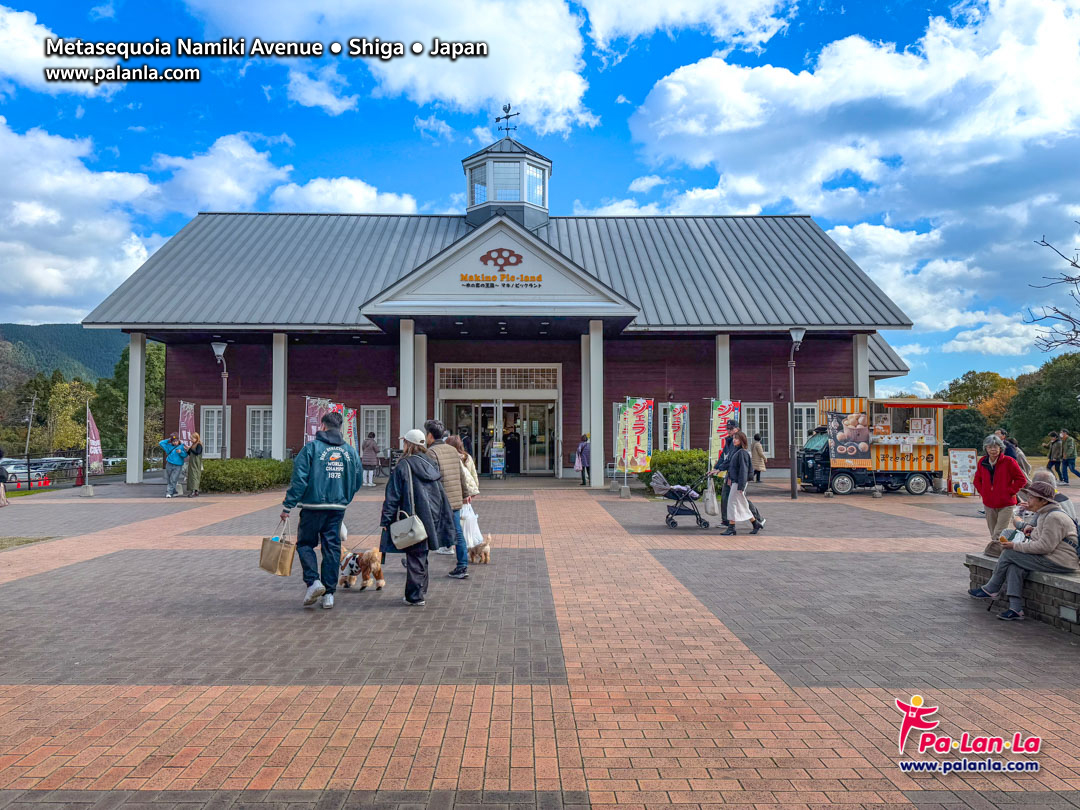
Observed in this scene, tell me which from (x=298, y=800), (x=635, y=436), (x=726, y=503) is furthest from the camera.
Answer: (x=635, y=436)

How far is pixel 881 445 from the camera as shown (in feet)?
61.1

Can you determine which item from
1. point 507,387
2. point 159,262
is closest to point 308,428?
point 507,387

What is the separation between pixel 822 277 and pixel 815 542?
1715cm

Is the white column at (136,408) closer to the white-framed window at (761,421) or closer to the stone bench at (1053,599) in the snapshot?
the white-framed window at (761,421)

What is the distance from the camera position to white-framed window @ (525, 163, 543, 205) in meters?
28.5

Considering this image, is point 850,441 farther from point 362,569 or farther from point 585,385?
point 362,569

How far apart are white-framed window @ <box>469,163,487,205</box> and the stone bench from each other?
984 inches

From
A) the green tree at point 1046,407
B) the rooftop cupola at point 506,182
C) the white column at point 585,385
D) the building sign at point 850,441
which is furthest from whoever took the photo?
the green tree at point 1046,407

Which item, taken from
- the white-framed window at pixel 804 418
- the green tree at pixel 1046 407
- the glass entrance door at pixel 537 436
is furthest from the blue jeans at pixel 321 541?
the green tree at pixel 1046 407

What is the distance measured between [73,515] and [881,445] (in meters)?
19.3

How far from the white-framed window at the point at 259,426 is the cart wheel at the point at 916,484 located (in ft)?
66.0

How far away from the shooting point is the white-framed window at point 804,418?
80.8 feet

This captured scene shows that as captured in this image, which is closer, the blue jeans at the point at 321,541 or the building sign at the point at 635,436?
the blue jeans at the point at 321,541

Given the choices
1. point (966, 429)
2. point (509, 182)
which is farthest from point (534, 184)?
point (966, 429)
